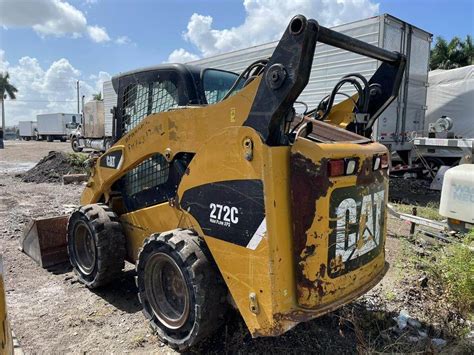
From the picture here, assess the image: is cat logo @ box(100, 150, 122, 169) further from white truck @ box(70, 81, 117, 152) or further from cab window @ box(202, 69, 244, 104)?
white truck @ box(70, 81, 117, 152)

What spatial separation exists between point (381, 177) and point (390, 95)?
3.40 feet

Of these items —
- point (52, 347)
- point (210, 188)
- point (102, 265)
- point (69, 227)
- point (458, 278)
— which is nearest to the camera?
point (210, 188)

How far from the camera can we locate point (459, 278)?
11.0 feet

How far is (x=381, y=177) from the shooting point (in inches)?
116

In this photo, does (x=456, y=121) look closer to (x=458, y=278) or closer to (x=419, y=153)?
(x=419, y=153)

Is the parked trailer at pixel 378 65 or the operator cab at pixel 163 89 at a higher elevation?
the parked trailer at pixel 378 65

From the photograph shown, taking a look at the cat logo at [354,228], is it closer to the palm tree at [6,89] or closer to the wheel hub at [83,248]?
the wheel hub at [83,248]

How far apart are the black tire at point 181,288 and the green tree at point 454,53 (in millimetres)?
26674

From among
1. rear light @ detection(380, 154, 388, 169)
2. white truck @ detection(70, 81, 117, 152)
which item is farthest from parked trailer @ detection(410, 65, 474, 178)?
white truck @ detection(70, 81, 117, 152)

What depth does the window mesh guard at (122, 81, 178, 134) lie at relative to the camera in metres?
3.57

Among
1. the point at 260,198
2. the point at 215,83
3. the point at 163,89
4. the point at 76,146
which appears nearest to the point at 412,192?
the point at 215,83

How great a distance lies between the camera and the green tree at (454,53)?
24672mm

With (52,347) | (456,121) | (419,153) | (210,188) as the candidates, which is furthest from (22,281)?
(456,121)

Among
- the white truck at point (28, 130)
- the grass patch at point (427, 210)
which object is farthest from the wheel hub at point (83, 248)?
the white truck at point (28, 130)
